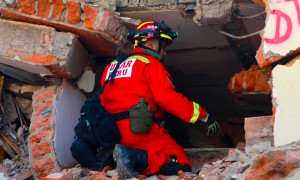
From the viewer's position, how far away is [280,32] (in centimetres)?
458

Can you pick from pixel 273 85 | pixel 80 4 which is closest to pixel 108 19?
pixel 80 4

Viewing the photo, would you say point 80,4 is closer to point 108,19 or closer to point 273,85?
point 108,19

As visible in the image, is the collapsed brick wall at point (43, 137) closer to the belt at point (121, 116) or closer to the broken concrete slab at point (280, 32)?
the belt at point (121, 116)

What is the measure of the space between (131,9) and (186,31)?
67 centimetres

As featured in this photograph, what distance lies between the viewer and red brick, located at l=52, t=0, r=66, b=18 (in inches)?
230

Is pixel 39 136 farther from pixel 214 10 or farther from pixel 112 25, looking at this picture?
pixel 214 10

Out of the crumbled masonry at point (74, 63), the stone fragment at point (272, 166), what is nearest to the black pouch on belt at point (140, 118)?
the crumbled masonry at point (74, 63)

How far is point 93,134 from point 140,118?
46 centimetres

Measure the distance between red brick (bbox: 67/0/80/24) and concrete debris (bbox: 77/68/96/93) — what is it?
636 mm

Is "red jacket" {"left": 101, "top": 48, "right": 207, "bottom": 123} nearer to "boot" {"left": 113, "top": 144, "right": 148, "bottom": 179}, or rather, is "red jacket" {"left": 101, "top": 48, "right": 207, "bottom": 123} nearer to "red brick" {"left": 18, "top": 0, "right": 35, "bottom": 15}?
"boot" {"left": 113, "top": 144, "right": 148, "bottom": 179}

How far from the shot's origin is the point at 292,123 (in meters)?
4.25

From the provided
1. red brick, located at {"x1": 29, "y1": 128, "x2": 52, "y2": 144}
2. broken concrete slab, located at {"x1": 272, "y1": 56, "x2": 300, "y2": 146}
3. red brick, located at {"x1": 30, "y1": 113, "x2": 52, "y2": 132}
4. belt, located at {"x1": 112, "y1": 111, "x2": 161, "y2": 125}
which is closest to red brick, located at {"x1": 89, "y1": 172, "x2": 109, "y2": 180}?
belt, located at {"x1": 112, "y1": 111, "x2": 161, "y2": 125}

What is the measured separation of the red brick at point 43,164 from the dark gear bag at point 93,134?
0.98 ft

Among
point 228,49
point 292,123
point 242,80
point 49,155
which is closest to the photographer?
point 292,123
